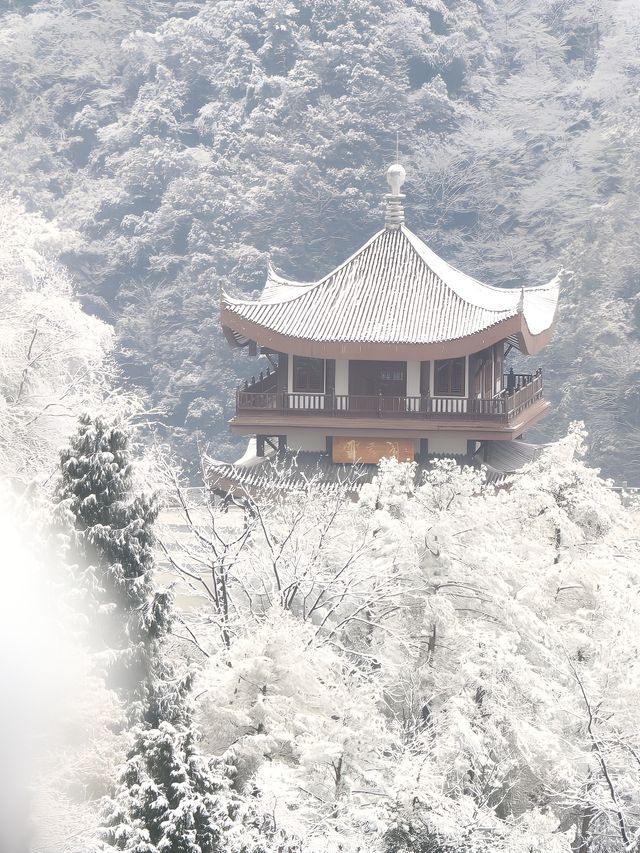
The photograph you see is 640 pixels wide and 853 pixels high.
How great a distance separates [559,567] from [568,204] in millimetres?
74026

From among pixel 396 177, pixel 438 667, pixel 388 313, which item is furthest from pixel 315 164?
pixel 438 667

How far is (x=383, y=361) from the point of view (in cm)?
3123

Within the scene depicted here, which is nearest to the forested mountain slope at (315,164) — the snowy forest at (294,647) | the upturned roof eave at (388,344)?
the snowy forest at (294,647)

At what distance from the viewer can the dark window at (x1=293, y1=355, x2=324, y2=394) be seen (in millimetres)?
31406

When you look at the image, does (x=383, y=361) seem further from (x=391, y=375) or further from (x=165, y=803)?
(x=165, y=803)

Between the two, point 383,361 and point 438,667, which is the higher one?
point 383,361

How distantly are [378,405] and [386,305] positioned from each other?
2515 mm

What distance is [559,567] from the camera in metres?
19.8

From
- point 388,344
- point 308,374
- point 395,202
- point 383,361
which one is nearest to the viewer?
point 388,344

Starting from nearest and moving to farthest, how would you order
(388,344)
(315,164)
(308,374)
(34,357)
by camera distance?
(34,357)
(388,344)
(308,374)
(315,164)

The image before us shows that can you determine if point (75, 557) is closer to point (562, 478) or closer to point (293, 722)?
point (293, 722)

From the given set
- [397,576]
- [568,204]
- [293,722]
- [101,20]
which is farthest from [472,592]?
[101,20]

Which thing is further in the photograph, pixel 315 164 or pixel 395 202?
pixel 315 164

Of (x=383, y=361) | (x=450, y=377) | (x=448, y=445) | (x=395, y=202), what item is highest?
(x=395, y=202)
